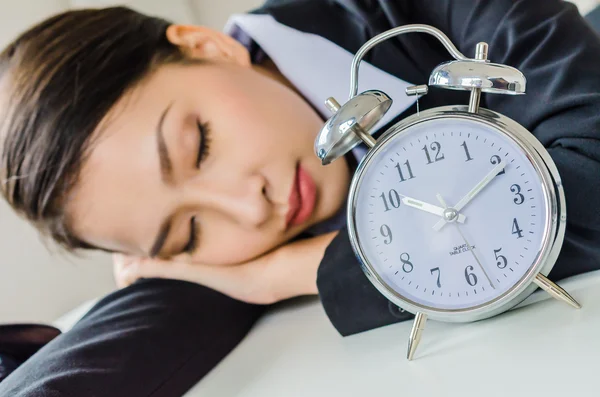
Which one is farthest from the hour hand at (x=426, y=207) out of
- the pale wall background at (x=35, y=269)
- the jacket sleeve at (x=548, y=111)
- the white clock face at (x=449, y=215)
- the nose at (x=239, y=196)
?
the pale wall background at (x=35, y=269)

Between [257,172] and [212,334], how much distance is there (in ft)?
0.71

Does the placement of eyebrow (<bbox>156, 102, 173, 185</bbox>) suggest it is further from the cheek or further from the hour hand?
the hour hand

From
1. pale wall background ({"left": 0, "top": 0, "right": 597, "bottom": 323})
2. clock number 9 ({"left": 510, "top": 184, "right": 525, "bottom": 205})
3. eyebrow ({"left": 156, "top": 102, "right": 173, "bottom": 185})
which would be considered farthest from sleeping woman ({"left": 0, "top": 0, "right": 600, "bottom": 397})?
pale wall background ({"left": 0, "top": 0, "right": 597, "bottom": 323})

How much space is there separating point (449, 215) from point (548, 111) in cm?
18

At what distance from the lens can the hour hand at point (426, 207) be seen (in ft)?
1.51

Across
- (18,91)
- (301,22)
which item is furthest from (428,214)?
(18,91)

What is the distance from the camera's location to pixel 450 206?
464 mm

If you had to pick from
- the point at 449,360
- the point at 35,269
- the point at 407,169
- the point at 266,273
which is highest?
the point at 407,169

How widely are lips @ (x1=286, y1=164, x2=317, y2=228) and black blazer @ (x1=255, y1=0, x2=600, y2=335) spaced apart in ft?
0.34

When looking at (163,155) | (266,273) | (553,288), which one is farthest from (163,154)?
(553,288)

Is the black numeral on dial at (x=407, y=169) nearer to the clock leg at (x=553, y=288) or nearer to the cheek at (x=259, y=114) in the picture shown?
the clock leg at (x=553, y=288)

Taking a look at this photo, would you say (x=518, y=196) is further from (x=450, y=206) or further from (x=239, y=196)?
(x=239, y=196)

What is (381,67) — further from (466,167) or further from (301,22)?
(466,167)

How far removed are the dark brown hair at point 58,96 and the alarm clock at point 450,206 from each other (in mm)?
342
